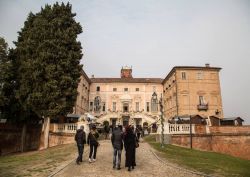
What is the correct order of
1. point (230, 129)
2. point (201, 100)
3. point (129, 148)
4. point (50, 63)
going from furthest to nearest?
point (201, 100) < point (230, 129) < point (50, 63) < point (129, 148)

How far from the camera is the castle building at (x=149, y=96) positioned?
169 ft

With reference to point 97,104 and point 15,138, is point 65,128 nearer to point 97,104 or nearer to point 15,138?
point 15,138

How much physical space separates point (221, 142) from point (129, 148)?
21.8 metres

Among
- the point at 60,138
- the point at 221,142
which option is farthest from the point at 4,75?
the point at 221,142

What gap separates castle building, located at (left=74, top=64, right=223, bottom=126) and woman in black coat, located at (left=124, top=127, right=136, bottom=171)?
32049 mm

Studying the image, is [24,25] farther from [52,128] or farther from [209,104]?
[209,104]

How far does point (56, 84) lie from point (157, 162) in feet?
47.8

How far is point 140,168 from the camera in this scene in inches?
491

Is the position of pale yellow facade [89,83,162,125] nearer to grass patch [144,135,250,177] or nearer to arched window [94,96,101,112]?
arched window [94,96,101,112]

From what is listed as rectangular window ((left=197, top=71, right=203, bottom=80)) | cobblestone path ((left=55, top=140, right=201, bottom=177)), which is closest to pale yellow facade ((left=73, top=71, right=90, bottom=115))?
rectangular window ((left=197, top=71, right=203, bottom=80))

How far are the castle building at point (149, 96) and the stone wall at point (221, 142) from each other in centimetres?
1457

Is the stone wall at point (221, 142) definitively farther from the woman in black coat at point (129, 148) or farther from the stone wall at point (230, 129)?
the woman in black coat at point (129, 148)

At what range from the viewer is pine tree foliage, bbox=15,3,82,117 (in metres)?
24.9

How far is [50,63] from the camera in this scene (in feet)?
84.1
